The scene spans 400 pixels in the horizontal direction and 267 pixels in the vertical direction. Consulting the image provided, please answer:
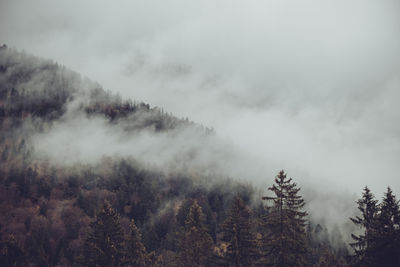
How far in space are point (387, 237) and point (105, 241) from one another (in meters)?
26.3

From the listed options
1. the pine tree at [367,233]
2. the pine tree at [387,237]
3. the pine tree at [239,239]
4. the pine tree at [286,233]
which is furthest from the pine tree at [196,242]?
the pine tree at [387,237]

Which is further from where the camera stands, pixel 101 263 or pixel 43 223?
pixel 43 223

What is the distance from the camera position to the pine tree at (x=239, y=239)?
31.4 m

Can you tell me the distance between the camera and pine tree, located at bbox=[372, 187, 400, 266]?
26359 mm

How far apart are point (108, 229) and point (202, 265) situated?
1090 cm

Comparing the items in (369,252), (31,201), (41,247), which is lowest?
(41,247)

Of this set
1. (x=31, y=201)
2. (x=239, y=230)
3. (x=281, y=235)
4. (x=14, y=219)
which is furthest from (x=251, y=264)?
(x=31, y=201)

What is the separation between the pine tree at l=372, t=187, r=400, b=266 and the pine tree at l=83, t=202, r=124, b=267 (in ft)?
80.2

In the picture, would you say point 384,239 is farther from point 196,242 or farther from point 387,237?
point 196,242

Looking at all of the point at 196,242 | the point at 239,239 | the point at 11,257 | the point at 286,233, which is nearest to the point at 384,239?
the point at 286,233

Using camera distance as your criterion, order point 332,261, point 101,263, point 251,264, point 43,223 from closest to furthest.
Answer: point 251,264 < point 101,263 < point 332,261 < point 43,223

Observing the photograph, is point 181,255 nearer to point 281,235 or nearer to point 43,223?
point 281,235

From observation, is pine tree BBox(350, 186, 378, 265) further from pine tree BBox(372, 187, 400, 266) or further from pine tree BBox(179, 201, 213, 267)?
pine tree BBox(179, 201, 213, 267)

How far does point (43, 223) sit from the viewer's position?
16300 cm
